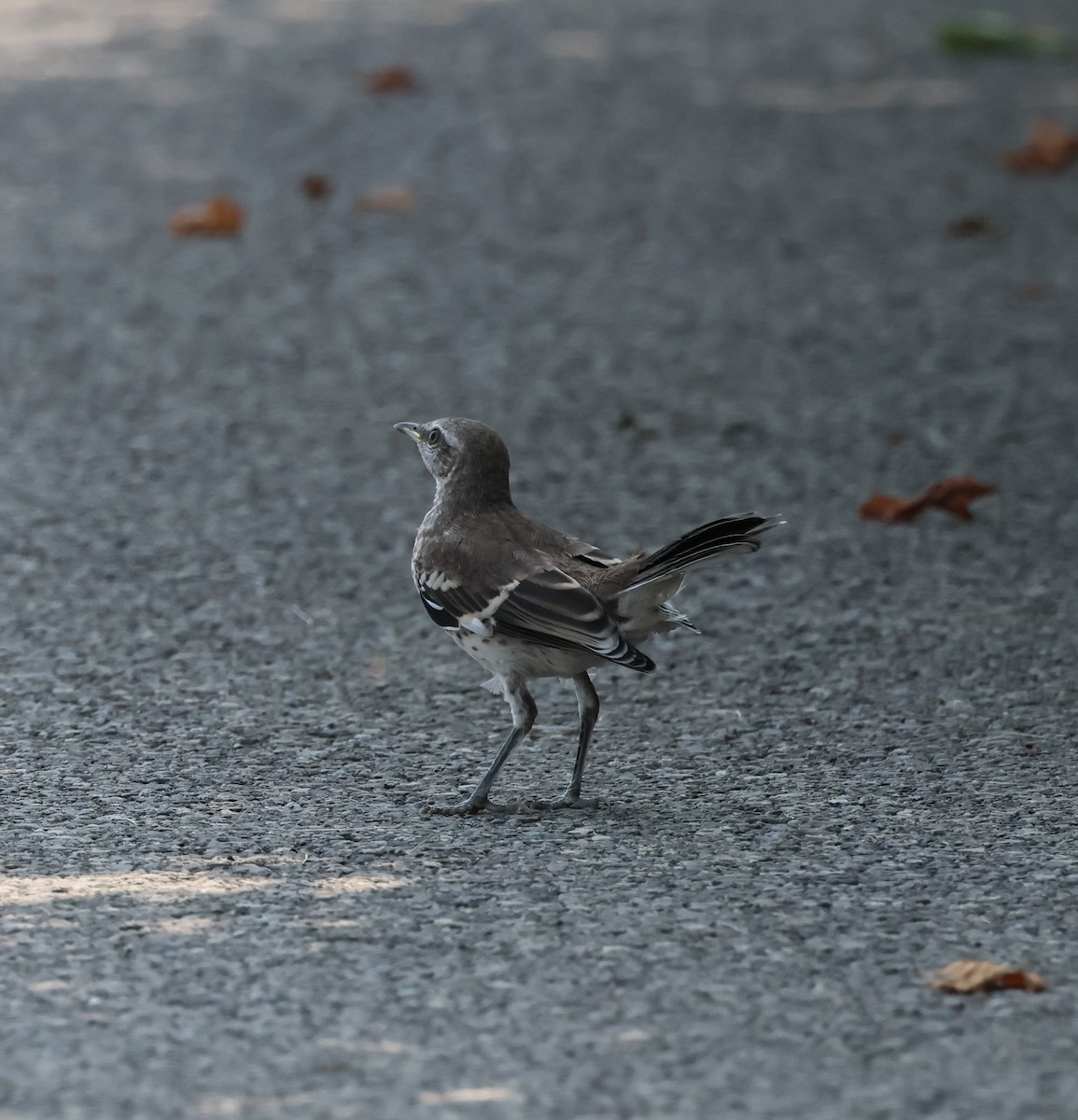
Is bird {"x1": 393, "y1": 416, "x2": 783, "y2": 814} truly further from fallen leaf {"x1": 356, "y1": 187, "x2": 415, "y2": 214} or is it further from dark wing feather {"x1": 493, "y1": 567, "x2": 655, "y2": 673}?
fallen leaf {"x1": 356, "y1": 187, "x2": 415, "y2": 214}

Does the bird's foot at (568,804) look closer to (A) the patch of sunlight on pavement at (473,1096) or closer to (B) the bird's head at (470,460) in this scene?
(B) the bird's head at (470,460)

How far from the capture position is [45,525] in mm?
6633

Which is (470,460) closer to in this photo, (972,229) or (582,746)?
(582,746)

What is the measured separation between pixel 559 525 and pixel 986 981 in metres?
3.42

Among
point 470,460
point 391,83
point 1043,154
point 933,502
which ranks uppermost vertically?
point 391,83

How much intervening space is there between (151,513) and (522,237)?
12.6 feet

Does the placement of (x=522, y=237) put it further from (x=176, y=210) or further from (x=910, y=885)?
(x=910, y=885)

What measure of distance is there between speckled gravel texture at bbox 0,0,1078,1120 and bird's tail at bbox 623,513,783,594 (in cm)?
65

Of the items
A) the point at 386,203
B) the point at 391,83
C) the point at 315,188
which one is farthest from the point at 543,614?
the point at 391,83

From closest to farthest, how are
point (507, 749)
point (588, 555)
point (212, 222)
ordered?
point (507, 749) < point (588, 555) < point (212, 222)

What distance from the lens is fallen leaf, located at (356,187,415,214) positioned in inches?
408

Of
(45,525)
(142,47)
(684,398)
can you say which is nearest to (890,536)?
(684,398)

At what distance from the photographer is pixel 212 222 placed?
9.91m

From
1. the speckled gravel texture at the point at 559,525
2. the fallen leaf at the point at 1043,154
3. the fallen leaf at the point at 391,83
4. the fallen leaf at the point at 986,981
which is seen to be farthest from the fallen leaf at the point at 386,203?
the fallen leaf at the point at 986,981
